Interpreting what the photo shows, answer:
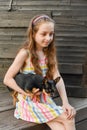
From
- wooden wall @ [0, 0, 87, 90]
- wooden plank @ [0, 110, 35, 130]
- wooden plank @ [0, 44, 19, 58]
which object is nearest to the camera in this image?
wooden plank @ [0, 110, 35, 130]

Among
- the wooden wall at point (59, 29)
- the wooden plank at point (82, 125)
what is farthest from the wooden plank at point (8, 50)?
the wooden plank at point (82, 125)

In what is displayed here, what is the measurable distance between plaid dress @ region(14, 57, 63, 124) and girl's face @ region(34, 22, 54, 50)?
8.8 inches

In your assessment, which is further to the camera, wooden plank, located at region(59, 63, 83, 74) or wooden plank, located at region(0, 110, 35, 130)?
wooden plank, located at region(59, 63, 83, 74)

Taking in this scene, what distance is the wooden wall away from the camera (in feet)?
15.8

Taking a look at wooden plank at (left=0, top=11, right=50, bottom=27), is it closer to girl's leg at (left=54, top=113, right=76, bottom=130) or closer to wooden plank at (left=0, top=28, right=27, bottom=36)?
wooden plank at (left=0, top=28, right=27, bottom=36)

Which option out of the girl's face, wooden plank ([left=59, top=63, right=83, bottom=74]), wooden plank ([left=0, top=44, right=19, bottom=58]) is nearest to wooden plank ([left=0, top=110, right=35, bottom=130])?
the girl's face

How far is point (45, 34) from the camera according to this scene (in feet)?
12.1

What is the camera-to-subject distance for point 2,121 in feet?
11.7

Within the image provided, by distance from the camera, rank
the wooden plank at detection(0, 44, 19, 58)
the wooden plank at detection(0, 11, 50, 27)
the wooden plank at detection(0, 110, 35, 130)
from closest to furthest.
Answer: the wooden plank at detection(0, 110, 35, 130) → the wooden plank at detection(0, 44, 19, 58) → the wooden plank at detection(0, 11, 50, 27)

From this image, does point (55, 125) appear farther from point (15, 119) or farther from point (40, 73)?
point (40, 73)

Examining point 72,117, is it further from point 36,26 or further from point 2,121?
point 36,26

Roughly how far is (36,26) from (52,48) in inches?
10.9

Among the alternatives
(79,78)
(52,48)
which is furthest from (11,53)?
(52,48)

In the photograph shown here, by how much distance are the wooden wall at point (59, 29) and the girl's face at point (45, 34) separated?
3.50 feet
